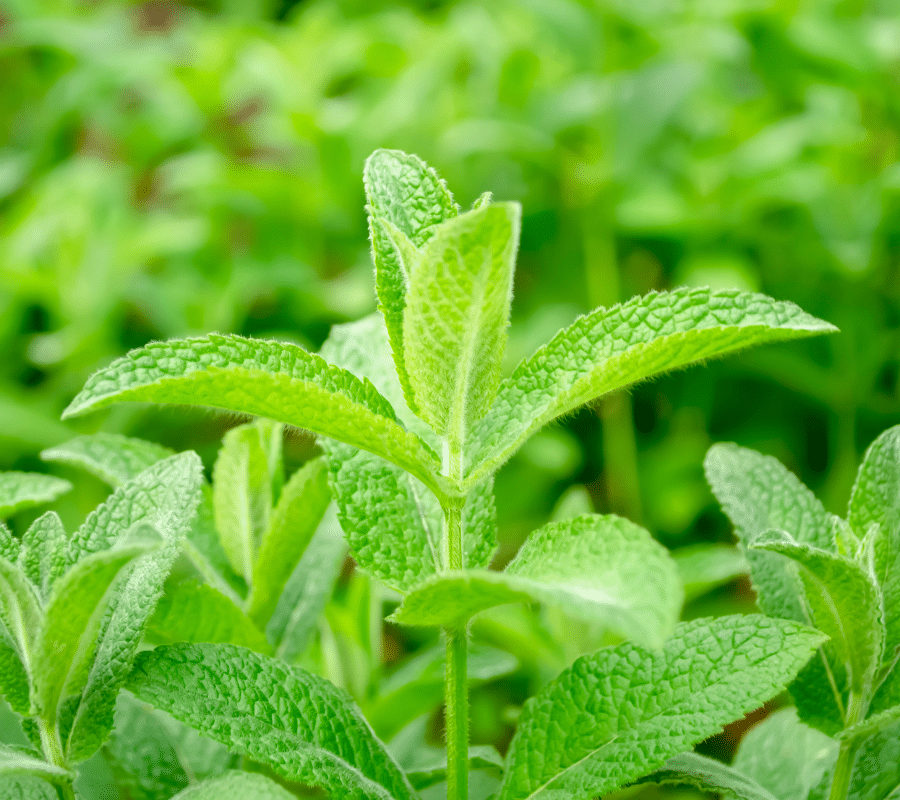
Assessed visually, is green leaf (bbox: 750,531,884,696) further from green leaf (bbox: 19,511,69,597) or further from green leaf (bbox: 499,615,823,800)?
green leaf (bbox: 19,511,69,597)

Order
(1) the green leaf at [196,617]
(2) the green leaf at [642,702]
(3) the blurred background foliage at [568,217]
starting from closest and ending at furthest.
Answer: (2) the green leaf at [642,702]
(1) the green leaf at [196,617]
(3) the blurred background foliage at [568,217]

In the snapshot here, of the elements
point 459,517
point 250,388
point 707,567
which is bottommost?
point 707,567

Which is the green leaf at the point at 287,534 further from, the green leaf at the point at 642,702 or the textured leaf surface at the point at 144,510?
the green leaf at the point at 642,702

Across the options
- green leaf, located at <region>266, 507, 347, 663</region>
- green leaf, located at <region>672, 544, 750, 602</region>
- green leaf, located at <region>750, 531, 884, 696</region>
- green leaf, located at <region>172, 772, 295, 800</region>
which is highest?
green leaf, located at <region>750, 531, 884, 696</region>

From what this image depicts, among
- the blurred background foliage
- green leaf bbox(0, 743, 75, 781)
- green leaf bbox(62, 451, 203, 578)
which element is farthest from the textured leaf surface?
the blurred background foliage

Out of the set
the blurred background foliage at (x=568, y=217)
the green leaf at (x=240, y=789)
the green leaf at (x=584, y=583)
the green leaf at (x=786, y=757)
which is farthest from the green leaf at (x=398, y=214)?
the blurred background foliage at (x=568, y=217)

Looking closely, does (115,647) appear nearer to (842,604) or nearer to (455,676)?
(455,676)

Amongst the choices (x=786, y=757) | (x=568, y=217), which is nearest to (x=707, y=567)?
(x=786, y=757)
